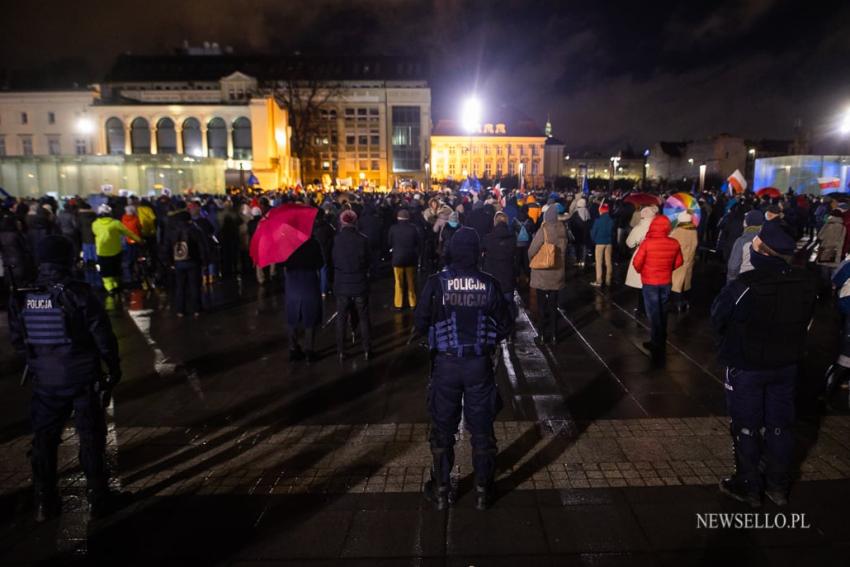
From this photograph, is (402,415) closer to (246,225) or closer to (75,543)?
(75,543)

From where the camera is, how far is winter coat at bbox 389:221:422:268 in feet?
33.4

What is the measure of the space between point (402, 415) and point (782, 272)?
11.8ft

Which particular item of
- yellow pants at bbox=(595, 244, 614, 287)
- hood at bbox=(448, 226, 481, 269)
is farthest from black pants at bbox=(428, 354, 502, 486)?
yellow pants at bbox=(595, 244, 614, 287)

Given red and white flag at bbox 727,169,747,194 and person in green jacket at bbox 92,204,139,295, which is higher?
red and white flag at bbox 727,169,747,194

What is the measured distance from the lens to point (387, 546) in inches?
149

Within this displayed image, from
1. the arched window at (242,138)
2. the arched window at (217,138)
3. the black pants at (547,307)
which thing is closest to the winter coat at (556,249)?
the black pants at (547,307)

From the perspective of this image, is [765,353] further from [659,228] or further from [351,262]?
[351,262]

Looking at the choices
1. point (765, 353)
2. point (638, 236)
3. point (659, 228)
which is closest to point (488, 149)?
point (638, 236)

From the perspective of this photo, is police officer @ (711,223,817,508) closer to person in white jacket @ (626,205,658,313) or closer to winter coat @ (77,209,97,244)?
person in white jacket @ (626,205,658,313)

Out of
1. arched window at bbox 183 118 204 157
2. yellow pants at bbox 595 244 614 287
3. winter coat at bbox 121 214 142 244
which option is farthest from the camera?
arched window at bbox 183 118 204 157

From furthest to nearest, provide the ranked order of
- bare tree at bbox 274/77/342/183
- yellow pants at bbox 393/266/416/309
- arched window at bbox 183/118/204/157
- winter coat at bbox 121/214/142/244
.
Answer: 1. bare tree at bbox 274/77/342/183
2. arched window at bbox 183/118/204/157
3. winter coat at bbox 121/214/142/244
4. yellow pants at bbox 393/266/416/309

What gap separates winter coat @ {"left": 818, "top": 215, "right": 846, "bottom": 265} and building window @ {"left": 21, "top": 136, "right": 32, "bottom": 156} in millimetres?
80609

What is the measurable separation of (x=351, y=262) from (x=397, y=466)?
329cm

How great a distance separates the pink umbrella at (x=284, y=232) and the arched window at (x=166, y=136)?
6193 cm
